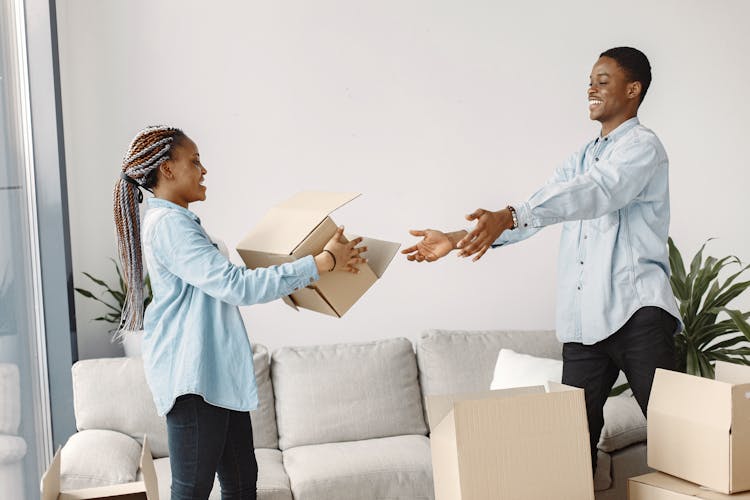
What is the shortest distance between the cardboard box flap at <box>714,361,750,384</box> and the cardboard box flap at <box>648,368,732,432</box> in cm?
18

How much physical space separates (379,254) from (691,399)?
0.85 m

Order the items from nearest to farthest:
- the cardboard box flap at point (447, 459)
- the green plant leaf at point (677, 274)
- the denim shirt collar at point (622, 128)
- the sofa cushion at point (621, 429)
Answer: the cardboard box flap at point (447, 459) → the denim shirt collar at point (622, 128) → the sofa cushion at point (621, 429) → the green plant leaf at point (677, 274)

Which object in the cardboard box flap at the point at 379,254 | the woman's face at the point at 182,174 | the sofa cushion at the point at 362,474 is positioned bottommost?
the sofa cushion at the point at 362,474

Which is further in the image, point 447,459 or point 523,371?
point 523,371

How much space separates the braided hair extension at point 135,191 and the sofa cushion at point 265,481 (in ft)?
2.33

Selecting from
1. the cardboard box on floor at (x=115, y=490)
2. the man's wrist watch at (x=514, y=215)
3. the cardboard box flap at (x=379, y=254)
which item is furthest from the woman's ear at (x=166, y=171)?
the man's wrist watch at (x=514, y=215)

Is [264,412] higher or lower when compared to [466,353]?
lower

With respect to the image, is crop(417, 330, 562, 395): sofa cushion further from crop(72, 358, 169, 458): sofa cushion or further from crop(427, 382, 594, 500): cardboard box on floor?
crop(427, 382, 594, 500): cardboard box on floor

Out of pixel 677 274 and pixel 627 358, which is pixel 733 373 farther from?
pixel 677 274

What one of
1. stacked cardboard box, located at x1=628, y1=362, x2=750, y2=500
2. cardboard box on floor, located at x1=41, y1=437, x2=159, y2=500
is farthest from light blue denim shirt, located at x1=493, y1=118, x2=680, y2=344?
cardboard box on floor, located at x1=41, y1=437, x2=159, y2=500

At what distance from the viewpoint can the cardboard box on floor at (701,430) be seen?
69.3 inches

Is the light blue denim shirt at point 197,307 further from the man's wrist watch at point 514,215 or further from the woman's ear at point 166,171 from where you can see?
the man's wrist watch at point 514,215

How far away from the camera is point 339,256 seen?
203 centimetres

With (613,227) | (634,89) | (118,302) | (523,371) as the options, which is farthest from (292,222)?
(118,302)
